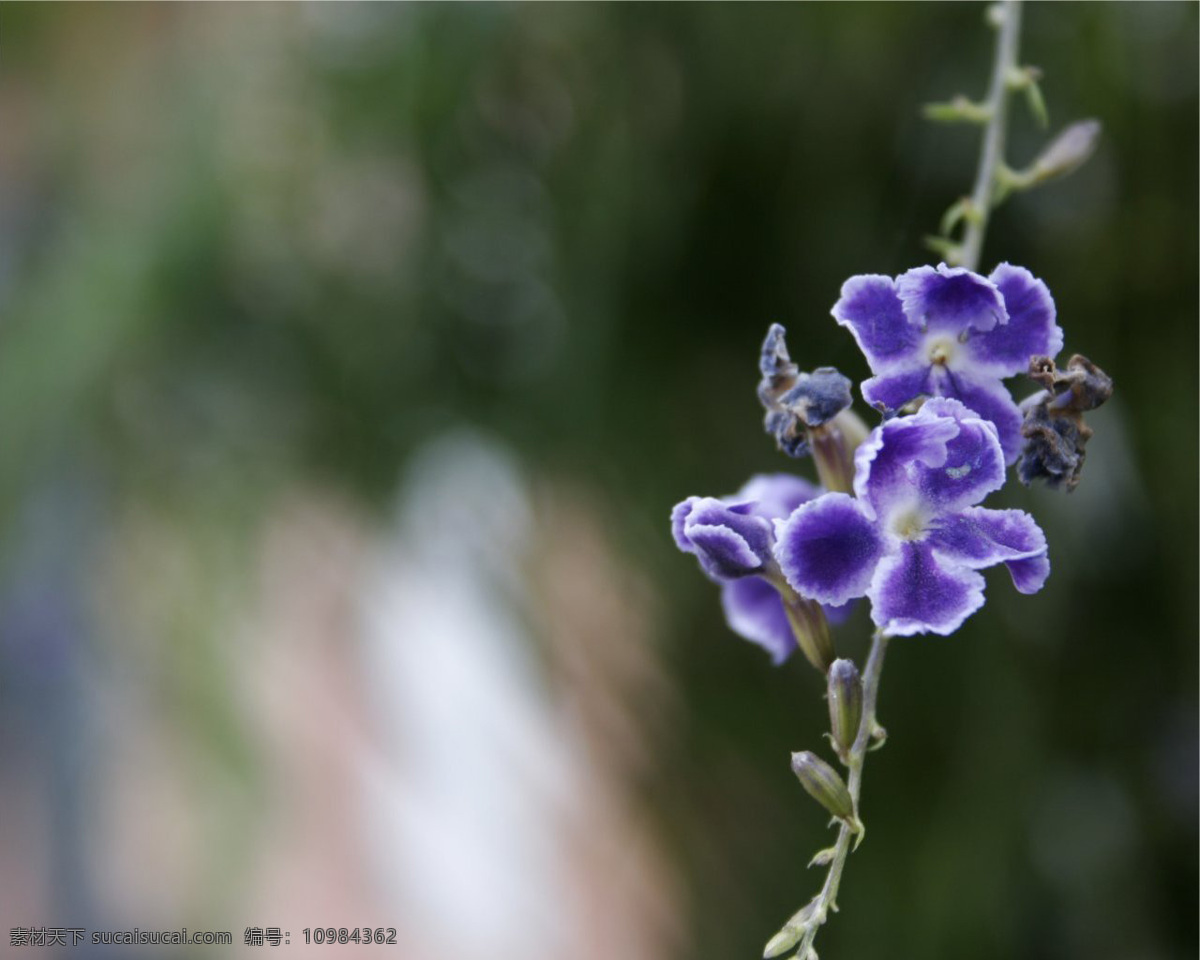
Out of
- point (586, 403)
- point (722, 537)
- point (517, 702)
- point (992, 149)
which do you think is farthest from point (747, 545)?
point (517, 702)

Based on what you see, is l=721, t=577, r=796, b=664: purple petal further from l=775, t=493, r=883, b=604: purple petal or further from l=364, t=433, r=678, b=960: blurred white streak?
l=364, t=433, r=678, b=960: blurred white streak

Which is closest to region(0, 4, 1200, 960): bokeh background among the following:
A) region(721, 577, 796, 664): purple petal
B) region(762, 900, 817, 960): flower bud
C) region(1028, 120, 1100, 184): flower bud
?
region(1028, 120, 1100, 184): flower bud

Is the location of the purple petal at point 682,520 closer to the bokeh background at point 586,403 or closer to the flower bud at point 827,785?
the flower bud at point 827,785

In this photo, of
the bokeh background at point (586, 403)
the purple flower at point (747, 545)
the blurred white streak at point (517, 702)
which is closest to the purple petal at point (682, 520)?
the purple flower at point (747, 545)

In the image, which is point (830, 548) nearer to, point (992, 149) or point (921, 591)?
point (921, 591)

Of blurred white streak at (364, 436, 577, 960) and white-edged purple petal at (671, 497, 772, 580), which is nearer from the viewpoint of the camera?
white-edged purple petal at (671, 497, 772, 580)

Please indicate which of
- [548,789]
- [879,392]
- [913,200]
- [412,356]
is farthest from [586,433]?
[879,392]

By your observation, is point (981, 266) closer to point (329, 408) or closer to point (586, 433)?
point (586, 433)
